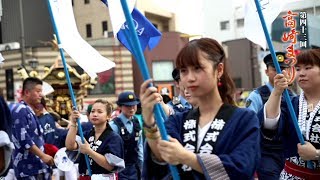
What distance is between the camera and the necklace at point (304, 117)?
4.02m

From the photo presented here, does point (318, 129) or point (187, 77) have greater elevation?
point (187, 77)

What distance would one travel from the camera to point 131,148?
7219 mm

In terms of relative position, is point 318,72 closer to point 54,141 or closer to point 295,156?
point 295,156

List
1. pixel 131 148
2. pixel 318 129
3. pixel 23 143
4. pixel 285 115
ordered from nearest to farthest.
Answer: pixel 318 129
pixel 285 115
pixel 23 143
pixel 131 148

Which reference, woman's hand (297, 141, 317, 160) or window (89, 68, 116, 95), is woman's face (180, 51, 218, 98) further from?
window (89, 68, 116, 95)

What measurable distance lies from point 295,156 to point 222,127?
152 cm

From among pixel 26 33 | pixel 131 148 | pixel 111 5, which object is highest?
pixel 26 33

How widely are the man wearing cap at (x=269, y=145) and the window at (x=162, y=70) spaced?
26682 millimetres

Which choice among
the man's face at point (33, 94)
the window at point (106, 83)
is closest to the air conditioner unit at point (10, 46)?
the window at point (106, 83)

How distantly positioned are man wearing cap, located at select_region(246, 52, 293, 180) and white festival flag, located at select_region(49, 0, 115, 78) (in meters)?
1.69

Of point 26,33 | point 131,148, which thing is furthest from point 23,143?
point 26,33

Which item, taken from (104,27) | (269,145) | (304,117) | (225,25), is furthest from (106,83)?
(304,117)

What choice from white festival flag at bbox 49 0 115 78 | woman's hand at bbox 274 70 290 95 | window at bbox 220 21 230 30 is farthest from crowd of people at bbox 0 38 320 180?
window at bbox 220 21 230 30

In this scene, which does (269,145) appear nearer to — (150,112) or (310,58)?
(310,58)
